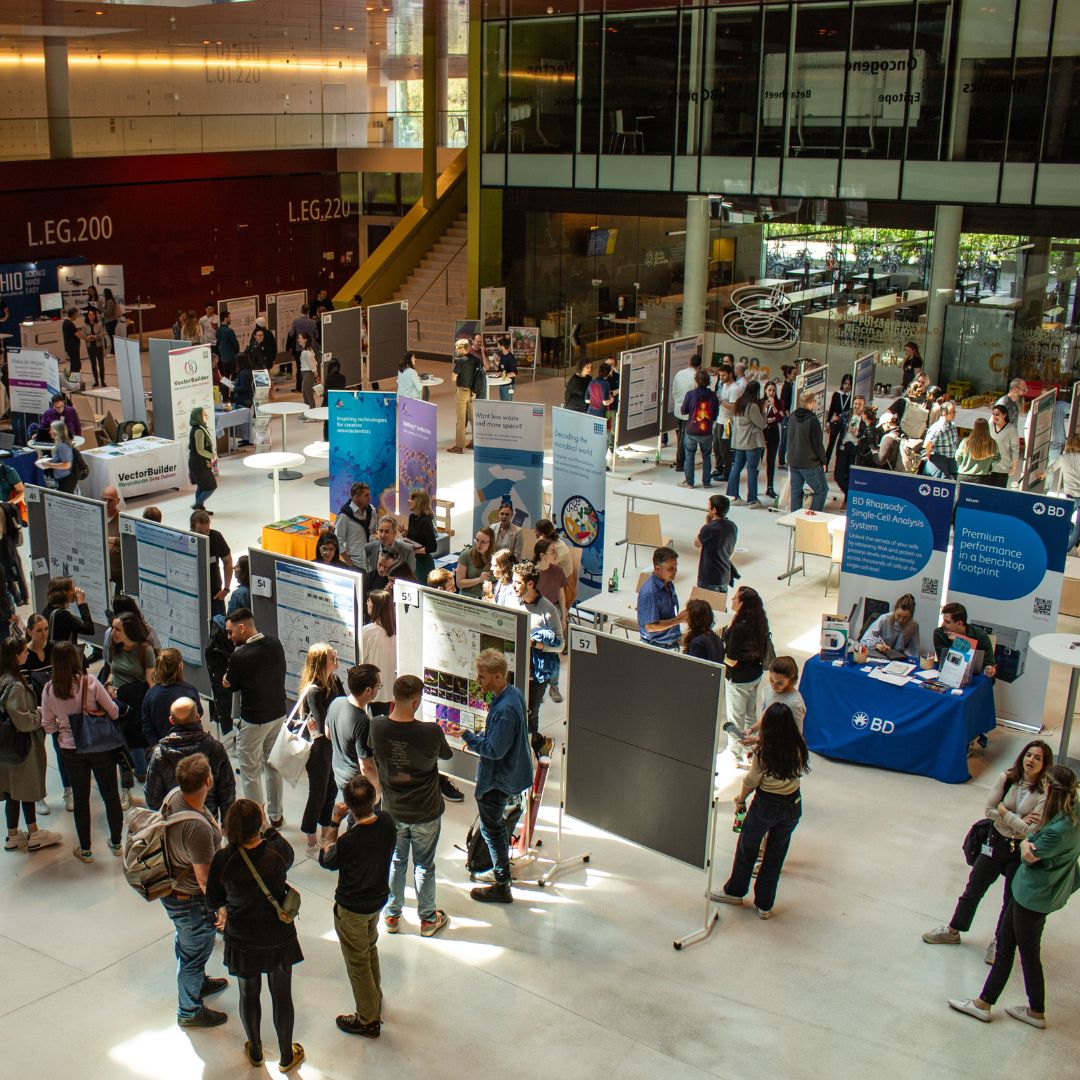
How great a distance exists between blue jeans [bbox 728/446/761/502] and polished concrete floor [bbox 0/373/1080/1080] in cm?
723

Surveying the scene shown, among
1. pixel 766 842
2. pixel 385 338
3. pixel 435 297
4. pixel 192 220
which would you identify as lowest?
pixel 766 842

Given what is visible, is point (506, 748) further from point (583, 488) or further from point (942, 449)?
point (942, 449)

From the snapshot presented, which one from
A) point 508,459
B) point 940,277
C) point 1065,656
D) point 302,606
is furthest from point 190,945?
point 940,277

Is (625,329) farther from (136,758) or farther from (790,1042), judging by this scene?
(790,1042)

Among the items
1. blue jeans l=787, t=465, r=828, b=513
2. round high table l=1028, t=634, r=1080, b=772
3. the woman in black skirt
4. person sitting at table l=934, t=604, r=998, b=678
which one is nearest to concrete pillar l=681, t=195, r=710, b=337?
blue jeans l=787, t=465, r=828, b=513

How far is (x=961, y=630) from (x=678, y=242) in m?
15.3

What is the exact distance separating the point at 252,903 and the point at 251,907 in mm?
20

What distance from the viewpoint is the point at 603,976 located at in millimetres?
6805

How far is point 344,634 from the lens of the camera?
8430mm

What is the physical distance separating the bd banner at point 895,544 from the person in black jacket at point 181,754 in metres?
5.23

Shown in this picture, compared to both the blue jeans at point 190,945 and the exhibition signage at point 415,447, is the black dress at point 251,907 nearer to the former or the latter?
the blue jeans at point 190,945

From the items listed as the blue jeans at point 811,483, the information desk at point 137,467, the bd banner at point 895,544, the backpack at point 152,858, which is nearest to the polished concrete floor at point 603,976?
the backpack at point 152,858

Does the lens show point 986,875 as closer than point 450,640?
Yes

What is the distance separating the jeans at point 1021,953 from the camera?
626cm
